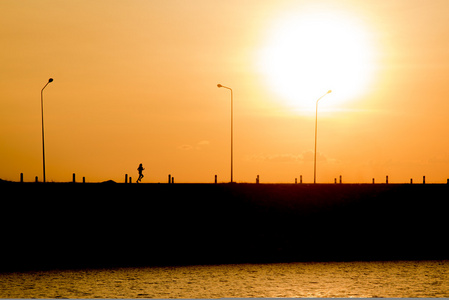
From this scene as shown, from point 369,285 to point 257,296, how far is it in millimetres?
4980

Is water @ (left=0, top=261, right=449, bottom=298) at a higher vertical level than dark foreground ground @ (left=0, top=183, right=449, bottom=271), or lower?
lower

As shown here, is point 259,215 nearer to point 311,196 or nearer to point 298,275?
point 311,196

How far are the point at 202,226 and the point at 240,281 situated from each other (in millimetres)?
12141

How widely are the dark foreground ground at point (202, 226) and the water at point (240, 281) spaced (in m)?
3.13

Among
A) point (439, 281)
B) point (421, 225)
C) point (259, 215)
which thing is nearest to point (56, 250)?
point (259, 215)

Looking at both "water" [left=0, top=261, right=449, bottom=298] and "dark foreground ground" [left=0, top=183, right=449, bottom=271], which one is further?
"dark foreground ground" [left=0, top=183, right=449, bottom=271]

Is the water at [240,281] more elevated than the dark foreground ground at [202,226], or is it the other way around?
the dark foreground ground at [202,226]

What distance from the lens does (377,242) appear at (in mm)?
38094

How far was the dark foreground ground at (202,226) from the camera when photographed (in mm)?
34031

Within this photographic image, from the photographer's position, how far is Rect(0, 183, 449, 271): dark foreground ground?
3403 centimetres

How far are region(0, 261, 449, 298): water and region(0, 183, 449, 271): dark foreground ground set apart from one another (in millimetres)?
3132

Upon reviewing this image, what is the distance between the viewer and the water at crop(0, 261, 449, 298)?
2309cm

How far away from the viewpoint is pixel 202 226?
37906 mm

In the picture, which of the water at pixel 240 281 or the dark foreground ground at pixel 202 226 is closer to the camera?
the water at pixel 240 281
